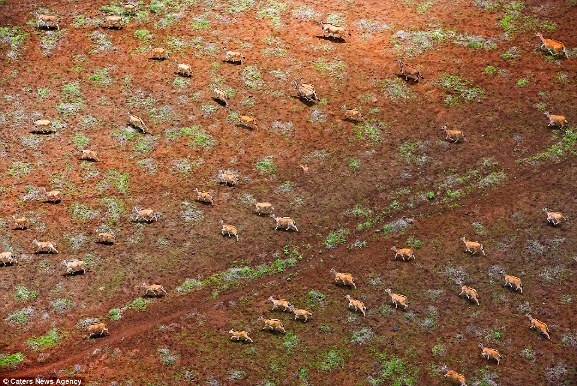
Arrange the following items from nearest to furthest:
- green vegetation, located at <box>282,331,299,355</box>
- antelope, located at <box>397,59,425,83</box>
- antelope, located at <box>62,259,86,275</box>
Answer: green vegetation, located at <box>282,331,299,355</box>, antelope, located at <box>62,259,86,275</box>, antelope, located at <box>397,59,425,83</box>

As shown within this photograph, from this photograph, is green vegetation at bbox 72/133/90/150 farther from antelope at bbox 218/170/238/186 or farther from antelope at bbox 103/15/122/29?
antelope at bbox 103/15/122/29

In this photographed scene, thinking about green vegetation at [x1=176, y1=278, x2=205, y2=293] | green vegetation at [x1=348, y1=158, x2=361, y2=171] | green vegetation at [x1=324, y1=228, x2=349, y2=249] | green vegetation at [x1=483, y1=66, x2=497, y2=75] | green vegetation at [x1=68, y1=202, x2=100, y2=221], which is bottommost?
green vegetation at [x1=176, y1=278, x2=205, y2=293]

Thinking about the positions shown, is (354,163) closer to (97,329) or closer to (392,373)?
(392,373)

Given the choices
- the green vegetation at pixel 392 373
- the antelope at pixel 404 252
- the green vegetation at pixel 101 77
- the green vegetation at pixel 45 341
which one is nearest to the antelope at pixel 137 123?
the green vegetation at pixel 101 77

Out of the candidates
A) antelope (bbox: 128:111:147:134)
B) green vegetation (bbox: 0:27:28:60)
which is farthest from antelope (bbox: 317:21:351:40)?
green vegetation (bbox: 0:27:28:60)

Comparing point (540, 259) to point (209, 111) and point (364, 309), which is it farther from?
point (209, 111)
